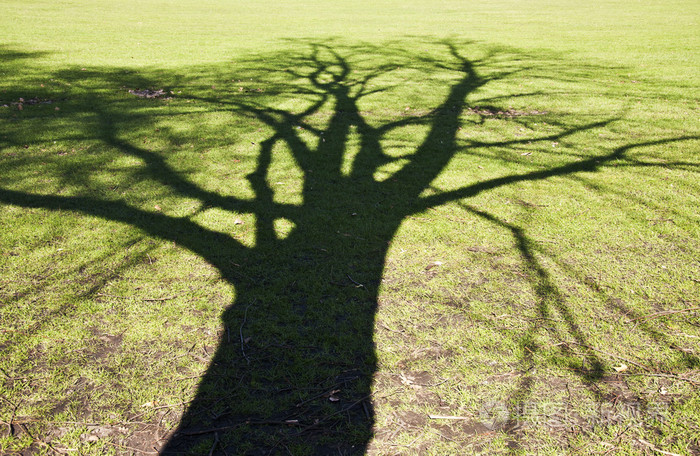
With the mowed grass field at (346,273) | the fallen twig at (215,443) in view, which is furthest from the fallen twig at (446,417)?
the fallen twig at (215,443)

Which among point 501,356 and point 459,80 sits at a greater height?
point 459,80

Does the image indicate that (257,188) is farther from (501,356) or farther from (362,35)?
(362,35)

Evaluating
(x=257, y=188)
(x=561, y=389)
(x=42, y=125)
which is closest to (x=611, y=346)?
(x=561, y=389)

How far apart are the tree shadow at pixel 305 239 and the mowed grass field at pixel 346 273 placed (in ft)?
0.08

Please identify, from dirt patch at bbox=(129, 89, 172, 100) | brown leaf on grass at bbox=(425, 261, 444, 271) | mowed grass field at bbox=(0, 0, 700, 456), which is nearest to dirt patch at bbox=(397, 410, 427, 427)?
mowed grass field at bbox=(0, 0, 700, 456)

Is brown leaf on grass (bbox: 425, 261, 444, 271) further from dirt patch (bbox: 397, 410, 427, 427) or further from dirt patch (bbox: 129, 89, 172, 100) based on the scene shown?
dirt patch (bbox: 129, 89, 172, 100)

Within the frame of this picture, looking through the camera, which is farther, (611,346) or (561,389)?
(611,346)

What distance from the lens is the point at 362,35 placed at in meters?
19.8

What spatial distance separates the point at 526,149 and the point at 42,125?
7892mm

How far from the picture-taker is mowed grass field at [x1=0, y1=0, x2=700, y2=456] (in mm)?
2670

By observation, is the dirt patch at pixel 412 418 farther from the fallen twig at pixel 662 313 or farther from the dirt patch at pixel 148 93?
the dirt patch at pixel 148 93

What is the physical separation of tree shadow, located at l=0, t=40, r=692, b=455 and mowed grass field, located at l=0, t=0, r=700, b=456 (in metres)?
0.02

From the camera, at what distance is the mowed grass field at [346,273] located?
105 inches

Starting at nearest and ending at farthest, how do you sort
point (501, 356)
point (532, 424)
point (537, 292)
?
point (532, 424) < point (501, 356) < point (537, 292)
